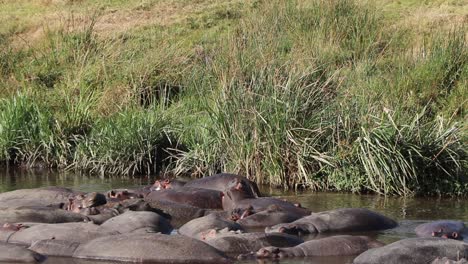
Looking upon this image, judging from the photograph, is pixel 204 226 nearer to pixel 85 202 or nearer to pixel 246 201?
pixel 246 201

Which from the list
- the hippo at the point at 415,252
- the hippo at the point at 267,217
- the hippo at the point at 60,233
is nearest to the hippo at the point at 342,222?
the hippo at the point at 267,217

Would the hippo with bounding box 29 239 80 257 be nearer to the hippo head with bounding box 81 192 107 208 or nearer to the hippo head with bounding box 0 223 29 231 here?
the hippo head with bounding box 0 223 29 231

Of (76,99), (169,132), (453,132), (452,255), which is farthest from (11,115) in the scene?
(452,255)

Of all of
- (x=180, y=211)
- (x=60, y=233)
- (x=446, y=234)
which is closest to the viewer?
(x=60, y=233)

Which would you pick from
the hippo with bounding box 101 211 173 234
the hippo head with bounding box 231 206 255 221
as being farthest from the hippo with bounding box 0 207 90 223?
the hippo head with bounding box 231 206 255 221

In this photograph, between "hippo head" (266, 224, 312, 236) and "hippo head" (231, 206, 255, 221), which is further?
"hippo head" (231, 206, 255, 221)

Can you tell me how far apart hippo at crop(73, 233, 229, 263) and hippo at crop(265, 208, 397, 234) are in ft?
4.23

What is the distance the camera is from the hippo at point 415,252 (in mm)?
8766

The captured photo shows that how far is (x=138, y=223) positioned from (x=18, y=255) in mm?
1425

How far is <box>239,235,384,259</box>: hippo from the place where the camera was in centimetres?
910

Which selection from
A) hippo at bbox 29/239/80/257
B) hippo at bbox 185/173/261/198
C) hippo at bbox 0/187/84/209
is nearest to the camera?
hippo at bbox 29/239/80/257

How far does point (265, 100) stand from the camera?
13.4 m

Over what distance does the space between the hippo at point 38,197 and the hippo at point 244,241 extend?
2512 mm

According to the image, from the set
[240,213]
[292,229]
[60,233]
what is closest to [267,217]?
[240,213]
